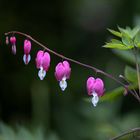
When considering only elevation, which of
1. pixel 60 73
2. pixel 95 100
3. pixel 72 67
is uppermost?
pixel 72 67

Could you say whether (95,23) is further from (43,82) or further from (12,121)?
(12,121)

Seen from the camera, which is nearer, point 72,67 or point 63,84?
point 63,84

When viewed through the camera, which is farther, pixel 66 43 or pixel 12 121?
pixel 66 43

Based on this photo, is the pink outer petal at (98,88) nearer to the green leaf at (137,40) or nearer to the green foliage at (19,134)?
the green leaf at (137,40)

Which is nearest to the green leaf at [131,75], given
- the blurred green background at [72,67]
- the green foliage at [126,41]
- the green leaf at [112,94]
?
the green leaf at [112,94]

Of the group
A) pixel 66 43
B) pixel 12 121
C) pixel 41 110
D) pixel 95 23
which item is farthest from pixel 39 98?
pixel 95 23

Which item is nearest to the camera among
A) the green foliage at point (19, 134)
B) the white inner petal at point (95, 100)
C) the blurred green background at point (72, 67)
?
the white inner petal at point (95, 100)

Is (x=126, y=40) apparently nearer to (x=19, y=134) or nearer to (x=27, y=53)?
(x=27, y=53)

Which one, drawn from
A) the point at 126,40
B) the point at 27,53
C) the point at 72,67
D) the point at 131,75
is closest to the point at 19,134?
the point at 131,75

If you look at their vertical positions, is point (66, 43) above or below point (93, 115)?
above
